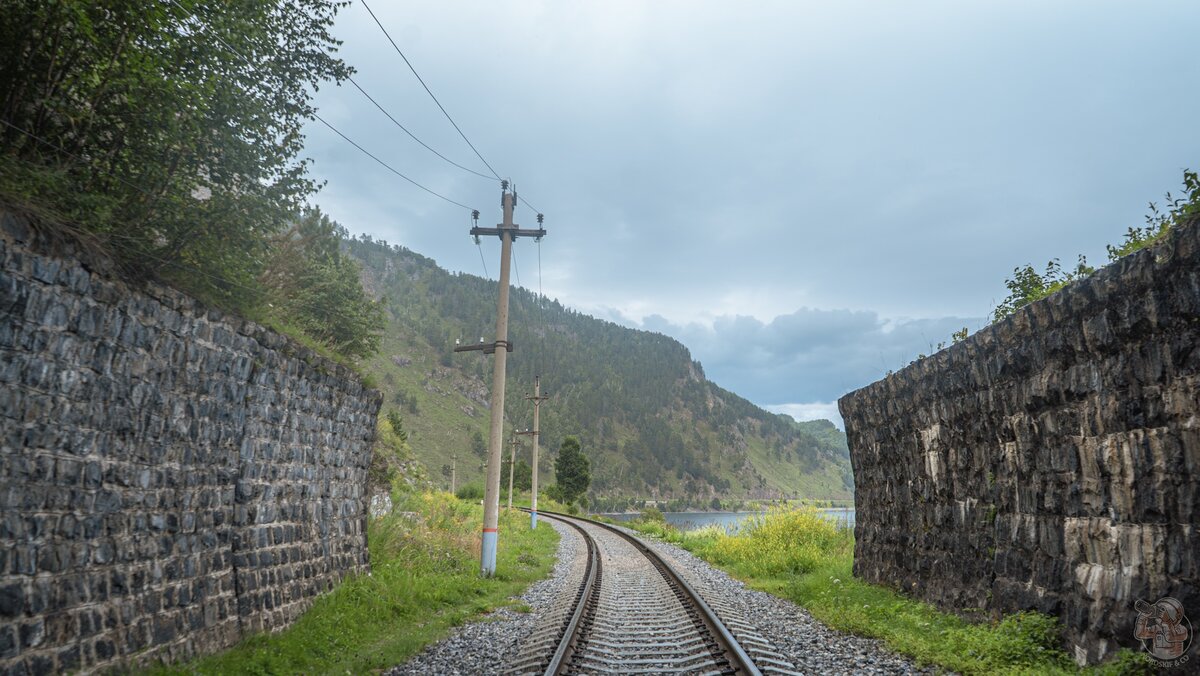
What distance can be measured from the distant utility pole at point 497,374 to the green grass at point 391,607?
0.71 metres

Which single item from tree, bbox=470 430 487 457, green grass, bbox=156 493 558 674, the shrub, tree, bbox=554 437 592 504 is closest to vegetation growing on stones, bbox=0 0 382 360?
green grass, bbox=156 493 558 674

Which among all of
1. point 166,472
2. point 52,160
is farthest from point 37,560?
point 52,160

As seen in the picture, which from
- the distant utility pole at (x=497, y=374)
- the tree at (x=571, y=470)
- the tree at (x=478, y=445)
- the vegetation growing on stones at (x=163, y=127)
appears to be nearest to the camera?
the vegetation growing on stones at (x=163, y=127)

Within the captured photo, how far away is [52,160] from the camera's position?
638 cm

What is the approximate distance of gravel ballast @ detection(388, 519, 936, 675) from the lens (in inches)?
274

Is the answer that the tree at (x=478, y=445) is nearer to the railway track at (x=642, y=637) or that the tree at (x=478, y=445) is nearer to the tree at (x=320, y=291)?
the tree at (x=320, y=291)

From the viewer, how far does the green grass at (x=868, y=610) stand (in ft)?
21.3

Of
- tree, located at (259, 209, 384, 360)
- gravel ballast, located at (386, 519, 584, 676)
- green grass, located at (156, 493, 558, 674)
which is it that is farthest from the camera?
tree, located at (259, 209, 384, 360)

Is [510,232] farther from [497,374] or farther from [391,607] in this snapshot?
[391,607]

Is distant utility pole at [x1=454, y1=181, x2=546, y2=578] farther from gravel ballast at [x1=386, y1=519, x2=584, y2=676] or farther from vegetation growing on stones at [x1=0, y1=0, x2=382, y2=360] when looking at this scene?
vegetation growing on stones at [x1=0, y1=0, x2=382, y2=360]

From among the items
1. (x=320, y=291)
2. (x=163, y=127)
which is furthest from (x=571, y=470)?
(x=163, y=127)

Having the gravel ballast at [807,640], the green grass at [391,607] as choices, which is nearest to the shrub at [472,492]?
the green grass at [391,607]
